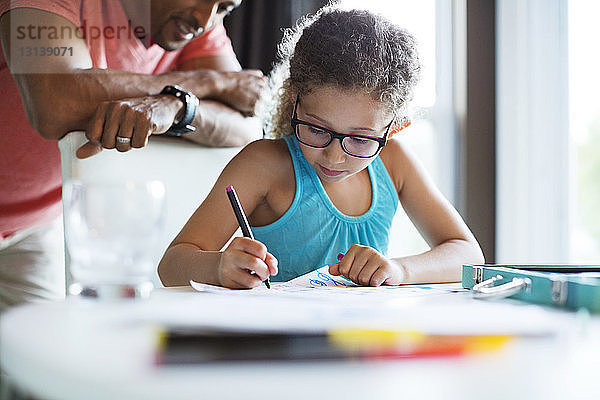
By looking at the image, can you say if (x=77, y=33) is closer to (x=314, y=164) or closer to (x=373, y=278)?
(x=314, y=164)

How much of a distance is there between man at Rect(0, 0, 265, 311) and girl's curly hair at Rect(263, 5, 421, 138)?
0.25 meters

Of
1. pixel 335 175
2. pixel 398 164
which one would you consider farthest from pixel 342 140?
pixel 398 164

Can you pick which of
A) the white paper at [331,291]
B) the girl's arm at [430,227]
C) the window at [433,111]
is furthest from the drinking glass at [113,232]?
the window at [433,111]

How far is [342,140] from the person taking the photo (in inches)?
47.3

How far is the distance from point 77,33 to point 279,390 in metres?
1.36

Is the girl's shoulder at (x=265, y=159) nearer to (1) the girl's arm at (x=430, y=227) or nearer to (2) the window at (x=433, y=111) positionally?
(1) the girl's arm at (x=430, y=227)

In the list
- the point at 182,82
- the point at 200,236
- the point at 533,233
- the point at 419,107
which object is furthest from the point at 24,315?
the point at 533,233

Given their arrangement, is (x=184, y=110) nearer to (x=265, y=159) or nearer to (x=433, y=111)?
(x=265, y=159)

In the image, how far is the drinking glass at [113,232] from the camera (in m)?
0.61

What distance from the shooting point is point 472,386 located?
36cm

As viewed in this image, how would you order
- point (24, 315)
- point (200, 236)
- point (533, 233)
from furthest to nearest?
1. point (533, 233)
2. point (200, 236)
3. point (24, 315)

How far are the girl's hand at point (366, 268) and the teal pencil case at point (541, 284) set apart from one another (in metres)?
0.16

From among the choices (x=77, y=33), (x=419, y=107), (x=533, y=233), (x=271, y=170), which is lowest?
(x=533, y=233)

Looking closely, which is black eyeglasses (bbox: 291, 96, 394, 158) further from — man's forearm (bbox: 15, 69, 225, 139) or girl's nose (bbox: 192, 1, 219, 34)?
girl's nose (bbox: 192, 1, 219, 34)
